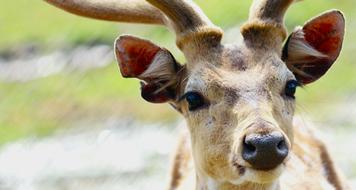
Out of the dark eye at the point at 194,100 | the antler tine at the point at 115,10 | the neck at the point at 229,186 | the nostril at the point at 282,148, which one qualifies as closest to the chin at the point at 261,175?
the nostril at the point at 282,148

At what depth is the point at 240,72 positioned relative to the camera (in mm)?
8812

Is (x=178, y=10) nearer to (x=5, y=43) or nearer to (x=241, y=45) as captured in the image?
(x=241, y=45)

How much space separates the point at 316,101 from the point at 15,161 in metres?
4.67

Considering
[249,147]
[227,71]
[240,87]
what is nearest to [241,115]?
[240,87]

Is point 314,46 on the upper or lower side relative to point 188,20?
lower

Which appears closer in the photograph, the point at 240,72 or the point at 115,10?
the point at 240,72

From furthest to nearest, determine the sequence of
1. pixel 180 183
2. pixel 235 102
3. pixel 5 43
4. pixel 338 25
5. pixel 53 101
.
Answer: pixel 5 43, pixel 53 101, pixel 180 183, pixel 338 25, pixel 235 102

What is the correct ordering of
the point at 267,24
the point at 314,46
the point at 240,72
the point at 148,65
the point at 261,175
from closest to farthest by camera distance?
the point at 261,175 < the point at 240,72 < the point at 267,24 < the point at 148,65 < the point at 314,46

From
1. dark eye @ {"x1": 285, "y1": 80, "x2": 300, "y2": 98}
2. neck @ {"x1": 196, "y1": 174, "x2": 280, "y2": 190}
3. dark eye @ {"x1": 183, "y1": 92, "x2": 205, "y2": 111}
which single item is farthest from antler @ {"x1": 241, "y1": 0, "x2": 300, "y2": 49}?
neck @ {"x1": 196, "y1": 174, "x2": 280, "y2": 190}

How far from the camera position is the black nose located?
8086mm

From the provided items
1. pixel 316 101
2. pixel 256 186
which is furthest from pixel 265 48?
pixel 316 101

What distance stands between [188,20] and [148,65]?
17.6 inches

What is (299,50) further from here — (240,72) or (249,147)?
(249,147)

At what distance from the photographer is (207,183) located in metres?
9.12
